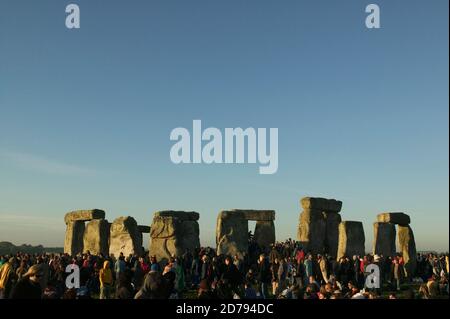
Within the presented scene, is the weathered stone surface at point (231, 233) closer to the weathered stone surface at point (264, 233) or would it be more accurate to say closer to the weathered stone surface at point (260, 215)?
the weathered stone surface at point (260, 215)

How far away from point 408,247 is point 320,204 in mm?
5728

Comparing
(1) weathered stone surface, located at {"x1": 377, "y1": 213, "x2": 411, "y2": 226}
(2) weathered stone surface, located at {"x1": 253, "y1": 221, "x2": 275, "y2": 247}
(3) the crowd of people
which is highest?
(1) weathered stone surface, located at {"x1": 377, "y1": 213, "x2": 411, "y2": 226}

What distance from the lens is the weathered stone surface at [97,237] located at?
27516 millimetres

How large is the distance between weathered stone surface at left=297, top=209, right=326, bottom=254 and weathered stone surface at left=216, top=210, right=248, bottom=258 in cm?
347

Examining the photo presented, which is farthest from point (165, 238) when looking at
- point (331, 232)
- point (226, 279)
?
point (226, 279)

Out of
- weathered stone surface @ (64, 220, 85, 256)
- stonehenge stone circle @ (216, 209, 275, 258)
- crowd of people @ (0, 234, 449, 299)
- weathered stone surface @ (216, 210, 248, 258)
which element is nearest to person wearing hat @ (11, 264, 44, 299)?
crowd of people @ (0, 234, 449, 299)

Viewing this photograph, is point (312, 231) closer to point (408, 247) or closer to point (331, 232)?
point (331, 232)

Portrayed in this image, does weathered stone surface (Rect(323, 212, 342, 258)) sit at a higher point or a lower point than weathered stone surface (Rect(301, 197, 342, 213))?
lower

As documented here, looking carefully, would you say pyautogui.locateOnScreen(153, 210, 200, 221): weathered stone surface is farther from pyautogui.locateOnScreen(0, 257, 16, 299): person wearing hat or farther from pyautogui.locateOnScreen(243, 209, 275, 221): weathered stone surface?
pyautogui.locateOnScreen(0, 257, 16, 299): person wearing hat

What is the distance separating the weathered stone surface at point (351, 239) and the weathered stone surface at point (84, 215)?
1380 centimetres

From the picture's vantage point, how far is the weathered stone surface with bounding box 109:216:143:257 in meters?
25.5

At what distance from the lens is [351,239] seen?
25.7 m
